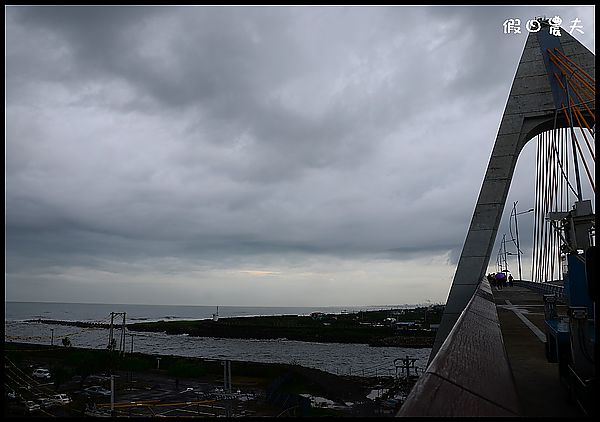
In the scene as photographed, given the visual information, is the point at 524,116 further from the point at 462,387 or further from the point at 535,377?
the point at 462,387

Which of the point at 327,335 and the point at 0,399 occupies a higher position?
the point at 0,399

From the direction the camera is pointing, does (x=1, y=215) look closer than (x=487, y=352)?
Yes

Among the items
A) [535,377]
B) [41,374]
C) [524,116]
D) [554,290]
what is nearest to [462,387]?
[535,377]

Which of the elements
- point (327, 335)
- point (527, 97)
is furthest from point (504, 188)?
point (327, 335)

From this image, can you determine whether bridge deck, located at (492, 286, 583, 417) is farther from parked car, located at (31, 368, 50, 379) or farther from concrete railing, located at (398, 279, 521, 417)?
parked car, located at (31, 368, 50, 379)

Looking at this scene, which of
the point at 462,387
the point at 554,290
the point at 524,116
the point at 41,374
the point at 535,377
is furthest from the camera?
the point at 41,374

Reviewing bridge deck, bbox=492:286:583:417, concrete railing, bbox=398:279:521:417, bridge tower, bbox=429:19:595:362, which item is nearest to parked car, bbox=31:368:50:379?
bridge tower, bbox=429:19:595:362

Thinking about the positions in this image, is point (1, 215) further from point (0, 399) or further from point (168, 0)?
point (168, 0)

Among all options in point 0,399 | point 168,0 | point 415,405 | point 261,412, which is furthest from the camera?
point 261,412
